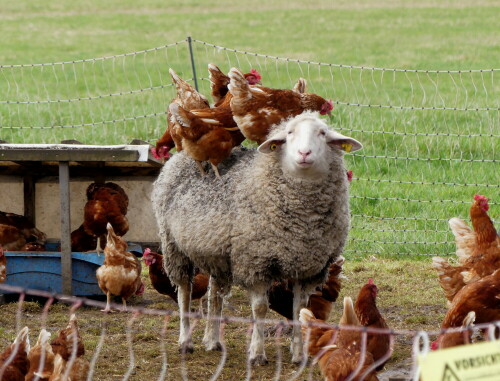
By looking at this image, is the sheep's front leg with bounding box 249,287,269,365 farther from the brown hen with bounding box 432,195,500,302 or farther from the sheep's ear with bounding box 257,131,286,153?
the brown hen with bounding box 432,195,500,302

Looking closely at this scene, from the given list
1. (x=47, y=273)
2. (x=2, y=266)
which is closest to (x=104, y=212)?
(x=47, y=273)

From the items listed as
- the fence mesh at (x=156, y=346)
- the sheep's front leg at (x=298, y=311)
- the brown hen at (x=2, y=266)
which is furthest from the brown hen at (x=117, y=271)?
the sheep's front leg at (x=298, y=311)

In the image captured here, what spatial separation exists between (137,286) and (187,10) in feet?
81.6

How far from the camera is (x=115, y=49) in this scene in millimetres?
24141

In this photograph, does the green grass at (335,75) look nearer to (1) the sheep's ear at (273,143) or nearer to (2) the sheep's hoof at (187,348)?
(2) the sheep's hoof at (187,348)

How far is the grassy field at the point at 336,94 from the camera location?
8.38m

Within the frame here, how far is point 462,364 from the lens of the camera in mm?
3521

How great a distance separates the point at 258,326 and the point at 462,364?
3.27 m

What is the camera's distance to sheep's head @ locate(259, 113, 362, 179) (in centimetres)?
637

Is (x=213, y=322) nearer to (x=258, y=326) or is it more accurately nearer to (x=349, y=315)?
(x=258, y=326)

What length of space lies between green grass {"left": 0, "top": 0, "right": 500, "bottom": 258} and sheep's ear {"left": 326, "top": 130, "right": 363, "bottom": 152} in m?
3.46

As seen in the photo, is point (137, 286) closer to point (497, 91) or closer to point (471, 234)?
point (471, 234)

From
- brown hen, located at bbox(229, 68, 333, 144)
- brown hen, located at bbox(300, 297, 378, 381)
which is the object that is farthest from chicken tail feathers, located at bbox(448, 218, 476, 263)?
brown hen, located at bbox(300, 297, 378, 381)

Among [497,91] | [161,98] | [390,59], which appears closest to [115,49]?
[390,59]
